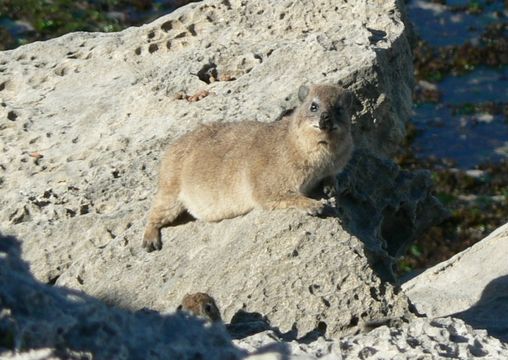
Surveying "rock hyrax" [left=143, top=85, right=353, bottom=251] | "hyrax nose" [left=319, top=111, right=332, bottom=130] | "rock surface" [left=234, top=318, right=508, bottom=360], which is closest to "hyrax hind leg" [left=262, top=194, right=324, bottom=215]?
"rock hyrax" [left=143, top=85, right=353, bottom=251]

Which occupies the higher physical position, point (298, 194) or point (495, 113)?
point (298, 194)

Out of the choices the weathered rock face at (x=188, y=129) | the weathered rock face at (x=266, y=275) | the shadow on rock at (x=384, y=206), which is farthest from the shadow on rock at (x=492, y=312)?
the weathered rock face at (x=266, y=275)

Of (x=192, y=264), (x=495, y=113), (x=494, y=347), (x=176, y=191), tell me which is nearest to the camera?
(x=494, y=347)

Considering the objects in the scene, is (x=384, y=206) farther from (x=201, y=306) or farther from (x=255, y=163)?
(x=201, y=306)

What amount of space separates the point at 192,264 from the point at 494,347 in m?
3.16

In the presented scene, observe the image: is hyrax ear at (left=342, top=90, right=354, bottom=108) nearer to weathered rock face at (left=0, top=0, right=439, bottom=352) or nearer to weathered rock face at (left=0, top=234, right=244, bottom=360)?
weathered rock face at (left=0, top=0, right=439, bottom=352)

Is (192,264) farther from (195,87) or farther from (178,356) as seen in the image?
(178,356)

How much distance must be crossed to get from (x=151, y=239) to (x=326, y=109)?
1.82 metres

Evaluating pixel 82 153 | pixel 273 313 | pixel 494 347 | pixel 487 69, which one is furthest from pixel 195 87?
pixel 487 69

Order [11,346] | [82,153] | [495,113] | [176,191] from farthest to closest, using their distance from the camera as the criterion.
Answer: [495,113]
[82,153]
[176,191]
[11,346]

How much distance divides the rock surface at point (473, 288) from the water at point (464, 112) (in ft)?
33.1

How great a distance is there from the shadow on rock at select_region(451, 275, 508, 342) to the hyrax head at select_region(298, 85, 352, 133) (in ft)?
6.21

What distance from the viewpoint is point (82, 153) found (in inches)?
421

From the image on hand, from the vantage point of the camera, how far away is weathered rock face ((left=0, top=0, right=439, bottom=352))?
25.9ft
